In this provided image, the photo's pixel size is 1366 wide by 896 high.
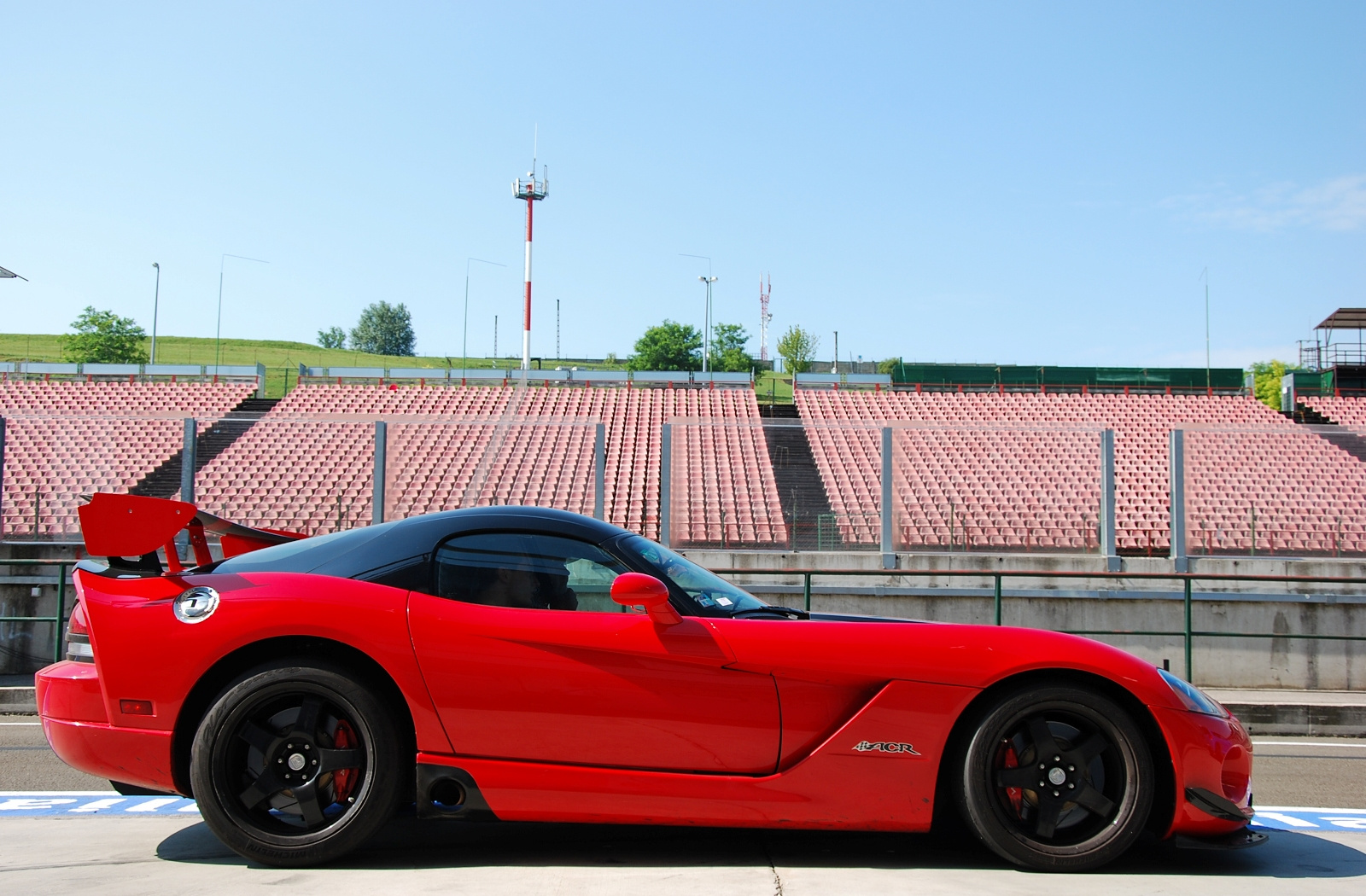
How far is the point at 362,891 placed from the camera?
3.17 meters

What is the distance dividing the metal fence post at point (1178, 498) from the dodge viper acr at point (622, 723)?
8.22m

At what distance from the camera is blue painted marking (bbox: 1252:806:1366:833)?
15.1 feet

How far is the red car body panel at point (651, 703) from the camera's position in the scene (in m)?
3.45

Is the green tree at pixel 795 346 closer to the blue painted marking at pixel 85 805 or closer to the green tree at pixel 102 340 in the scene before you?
the green tree at pixel 102 340

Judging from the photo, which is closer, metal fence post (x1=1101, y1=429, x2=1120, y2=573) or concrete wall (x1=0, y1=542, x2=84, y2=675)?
concrete wall (x1=0, y1=542, x2=84, y2=675)

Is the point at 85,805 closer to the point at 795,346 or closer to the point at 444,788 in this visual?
the point at 444,788

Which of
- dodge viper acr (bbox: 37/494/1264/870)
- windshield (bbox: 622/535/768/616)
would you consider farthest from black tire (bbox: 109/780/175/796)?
windshield (bbox: 622/535/768/616)

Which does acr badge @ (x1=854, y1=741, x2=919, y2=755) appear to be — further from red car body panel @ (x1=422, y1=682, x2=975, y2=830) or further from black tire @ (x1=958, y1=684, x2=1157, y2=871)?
black tire @ (x1=958, y1=684, x2=1157, y2=871)

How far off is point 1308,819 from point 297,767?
179 inches

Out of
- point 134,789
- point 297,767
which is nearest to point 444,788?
point 297,767

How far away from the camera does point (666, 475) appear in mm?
11242

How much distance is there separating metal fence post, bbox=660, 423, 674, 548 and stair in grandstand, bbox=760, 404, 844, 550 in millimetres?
1082

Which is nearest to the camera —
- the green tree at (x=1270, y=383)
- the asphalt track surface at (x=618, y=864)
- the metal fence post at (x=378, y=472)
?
the asphalt track surface at (x=618, y=864)

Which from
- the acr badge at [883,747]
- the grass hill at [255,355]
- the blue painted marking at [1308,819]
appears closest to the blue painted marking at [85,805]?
the acr badge at [883,747]
